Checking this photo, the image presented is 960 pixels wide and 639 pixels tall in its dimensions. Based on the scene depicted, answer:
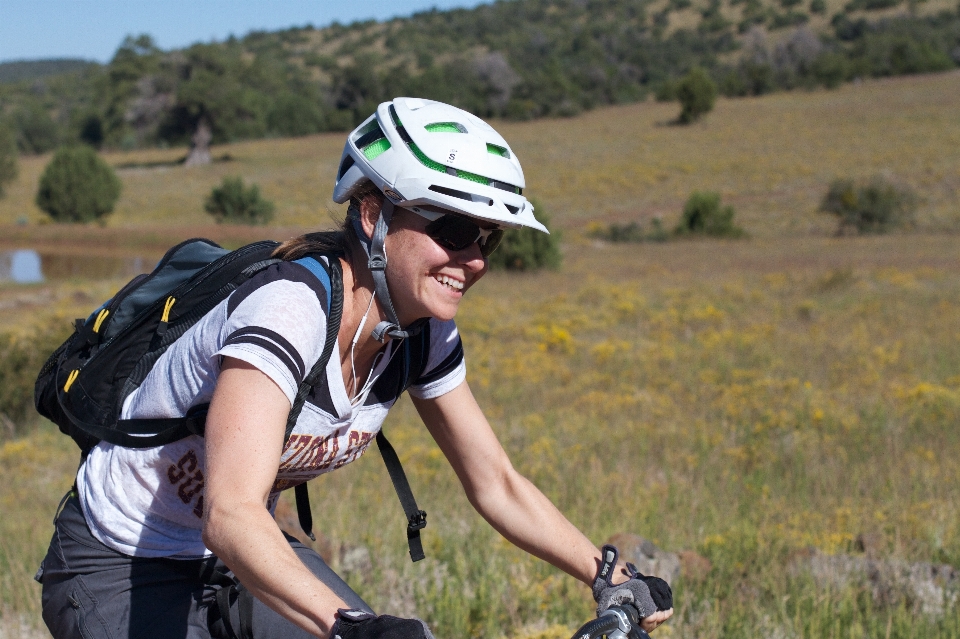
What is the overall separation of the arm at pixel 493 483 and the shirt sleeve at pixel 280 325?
0.59 meters

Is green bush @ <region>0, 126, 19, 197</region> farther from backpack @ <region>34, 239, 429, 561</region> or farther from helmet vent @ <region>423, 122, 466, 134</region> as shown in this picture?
helmet vent @ <region>423, 122, 466, 134</region>

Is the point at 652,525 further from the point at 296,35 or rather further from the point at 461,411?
the point at 296,35

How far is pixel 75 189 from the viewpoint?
129 ft

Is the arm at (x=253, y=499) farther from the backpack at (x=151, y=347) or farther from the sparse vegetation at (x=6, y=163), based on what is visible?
the sparse vegetation at (x=6, y=163)

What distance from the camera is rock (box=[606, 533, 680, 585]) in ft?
13.5

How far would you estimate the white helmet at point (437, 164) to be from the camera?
2057 millimetres

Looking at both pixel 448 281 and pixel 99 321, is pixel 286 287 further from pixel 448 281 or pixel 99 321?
pixel 99 321

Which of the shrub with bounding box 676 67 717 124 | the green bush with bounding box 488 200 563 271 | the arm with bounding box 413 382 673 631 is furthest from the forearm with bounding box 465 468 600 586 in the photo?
the shrub with bounding box 676 67 717 124

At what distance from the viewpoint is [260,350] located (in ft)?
5.85

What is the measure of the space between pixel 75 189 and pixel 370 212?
4089cm

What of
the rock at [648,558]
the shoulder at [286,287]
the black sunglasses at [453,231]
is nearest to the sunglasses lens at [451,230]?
the black sunglasses at [453,231]

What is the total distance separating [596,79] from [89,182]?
54.3m

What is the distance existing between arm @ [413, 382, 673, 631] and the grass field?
669 millimetres

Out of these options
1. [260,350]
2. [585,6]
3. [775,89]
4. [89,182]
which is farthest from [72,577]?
Answer: [585,6]
